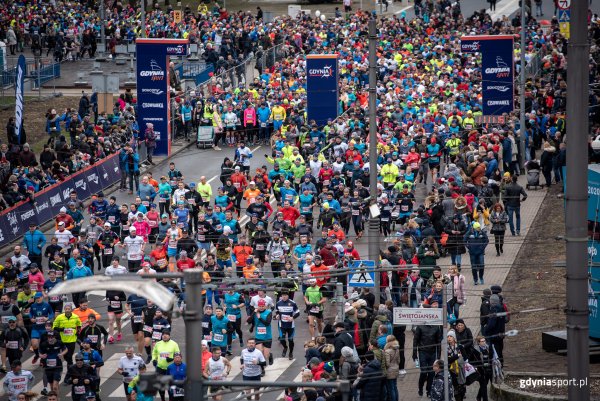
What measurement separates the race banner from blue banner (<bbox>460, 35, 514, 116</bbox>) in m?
10.1

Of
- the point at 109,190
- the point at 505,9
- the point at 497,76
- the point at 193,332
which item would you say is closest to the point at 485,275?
the point at 497,76

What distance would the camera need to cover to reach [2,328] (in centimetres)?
2516

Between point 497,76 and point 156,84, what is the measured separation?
11367mm

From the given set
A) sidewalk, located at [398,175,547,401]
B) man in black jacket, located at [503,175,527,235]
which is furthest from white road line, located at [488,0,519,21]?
man in black jacket, located at [503,175,527,235]

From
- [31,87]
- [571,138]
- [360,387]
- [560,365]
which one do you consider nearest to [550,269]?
[560,365]

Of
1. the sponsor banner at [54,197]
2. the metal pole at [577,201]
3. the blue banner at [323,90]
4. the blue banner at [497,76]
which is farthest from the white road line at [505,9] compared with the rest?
the metal pole at [577,201]

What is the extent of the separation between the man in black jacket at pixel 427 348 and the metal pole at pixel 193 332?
40.2 ft

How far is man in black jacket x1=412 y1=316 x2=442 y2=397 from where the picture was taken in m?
22.1

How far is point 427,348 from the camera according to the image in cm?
2209

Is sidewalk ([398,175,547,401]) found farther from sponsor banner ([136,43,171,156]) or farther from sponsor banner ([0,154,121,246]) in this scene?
sponsor banner ([136,43,171,156])

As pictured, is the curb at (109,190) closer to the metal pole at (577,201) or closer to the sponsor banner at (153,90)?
the sponsor banner at (153,90)

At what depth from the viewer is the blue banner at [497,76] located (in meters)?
37.6

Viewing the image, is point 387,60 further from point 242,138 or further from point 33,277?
point 33,277

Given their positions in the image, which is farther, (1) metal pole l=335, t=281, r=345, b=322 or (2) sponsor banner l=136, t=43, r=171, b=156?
(2) sponsor banner l=136, t=43, r=171, b=156
